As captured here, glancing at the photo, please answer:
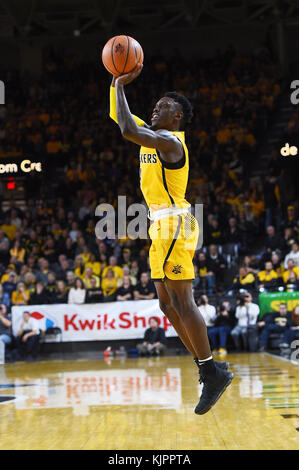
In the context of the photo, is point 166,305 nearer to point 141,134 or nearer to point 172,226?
point 172,226

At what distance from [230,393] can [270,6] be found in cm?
1727

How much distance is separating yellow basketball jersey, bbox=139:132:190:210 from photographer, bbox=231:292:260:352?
8.01 meters

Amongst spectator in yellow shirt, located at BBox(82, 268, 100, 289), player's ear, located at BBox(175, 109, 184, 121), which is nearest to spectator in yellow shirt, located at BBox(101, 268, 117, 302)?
spectator in yellow shirt, located at BBox(82, 268, 100, 289)

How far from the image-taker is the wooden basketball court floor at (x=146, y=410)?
4.60 meters

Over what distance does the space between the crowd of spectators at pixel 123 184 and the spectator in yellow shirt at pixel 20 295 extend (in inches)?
1.0

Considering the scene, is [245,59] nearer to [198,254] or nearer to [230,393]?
[198,254]

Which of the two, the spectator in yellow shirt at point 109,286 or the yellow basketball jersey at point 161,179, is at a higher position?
the yellow basketball jersey at point 161,179

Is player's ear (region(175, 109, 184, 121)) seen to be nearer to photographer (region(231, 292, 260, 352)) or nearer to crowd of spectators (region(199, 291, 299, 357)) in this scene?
crowd of spectators (region(199, 291, 299, 357))

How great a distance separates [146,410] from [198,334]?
163 cm

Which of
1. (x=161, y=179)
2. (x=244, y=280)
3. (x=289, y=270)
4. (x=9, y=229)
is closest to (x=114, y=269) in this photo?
(x=244, y=280)

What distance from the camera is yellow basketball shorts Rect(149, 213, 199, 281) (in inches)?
187

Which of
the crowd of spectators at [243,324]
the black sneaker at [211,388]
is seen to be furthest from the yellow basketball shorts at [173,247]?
the crowd of spectators at [243,324]

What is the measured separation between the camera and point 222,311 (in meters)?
12.8

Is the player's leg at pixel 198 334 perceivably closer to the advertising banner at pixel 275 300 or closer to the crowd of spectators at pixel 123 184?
the advertising banner at pixel 275 300
